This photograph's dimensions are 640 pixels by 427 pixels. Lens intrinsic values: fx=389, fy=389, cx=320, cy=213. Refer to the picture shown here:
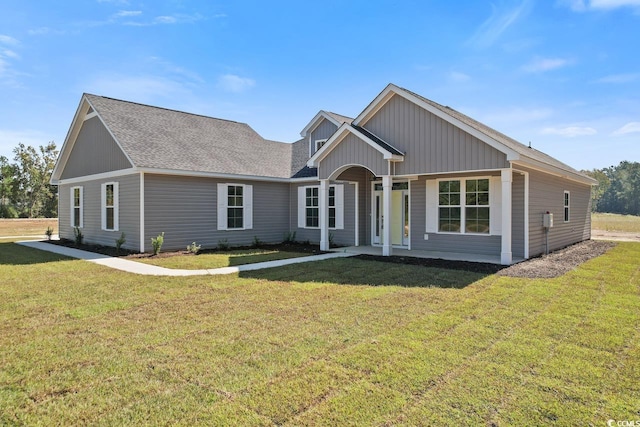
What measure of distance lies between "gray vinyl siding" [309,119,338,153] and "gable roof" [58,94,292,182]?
5.51ft

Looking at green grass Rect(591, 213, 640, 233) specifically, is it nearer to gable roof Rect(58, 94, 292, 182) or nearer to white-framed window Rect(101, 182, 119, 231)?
gable roof Rect(58, 94, 292, 182)

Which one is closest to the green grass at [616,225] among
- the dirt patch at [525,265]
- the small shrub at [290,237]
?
the dirt patch at [525,265]

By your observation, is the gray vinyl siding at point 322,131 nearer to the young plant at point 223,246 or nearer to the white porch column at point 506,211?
the young plant at point 223,246

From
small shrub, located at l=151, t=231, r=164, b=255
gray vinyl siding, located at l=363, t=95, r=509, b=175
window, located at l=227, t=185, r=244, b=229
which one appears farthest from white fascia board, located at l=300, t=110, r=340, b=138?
small shrub, located at l=151, t=231, r=164, b=255

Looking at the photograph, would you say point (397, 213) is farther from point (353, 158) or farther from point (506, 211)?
point (506, 211)

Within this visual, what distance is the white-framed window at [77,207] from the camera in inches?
A: 658

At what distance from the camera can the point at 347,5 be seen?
1235cm

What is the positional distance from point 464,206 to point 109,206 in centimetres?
1272

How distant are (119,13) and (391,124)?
913 centimetres

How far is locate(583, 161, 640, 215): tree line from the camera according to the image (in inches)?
3219

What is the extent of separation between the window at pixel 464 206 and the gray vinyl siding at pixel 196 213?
6985mm

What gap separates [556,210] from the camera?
46.3 ft

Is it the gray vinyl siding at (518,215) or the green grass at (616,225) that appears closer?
the gray vinyl siding at (518,215)

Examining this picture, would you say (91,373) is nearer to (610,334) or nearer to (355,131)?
(610,334)
